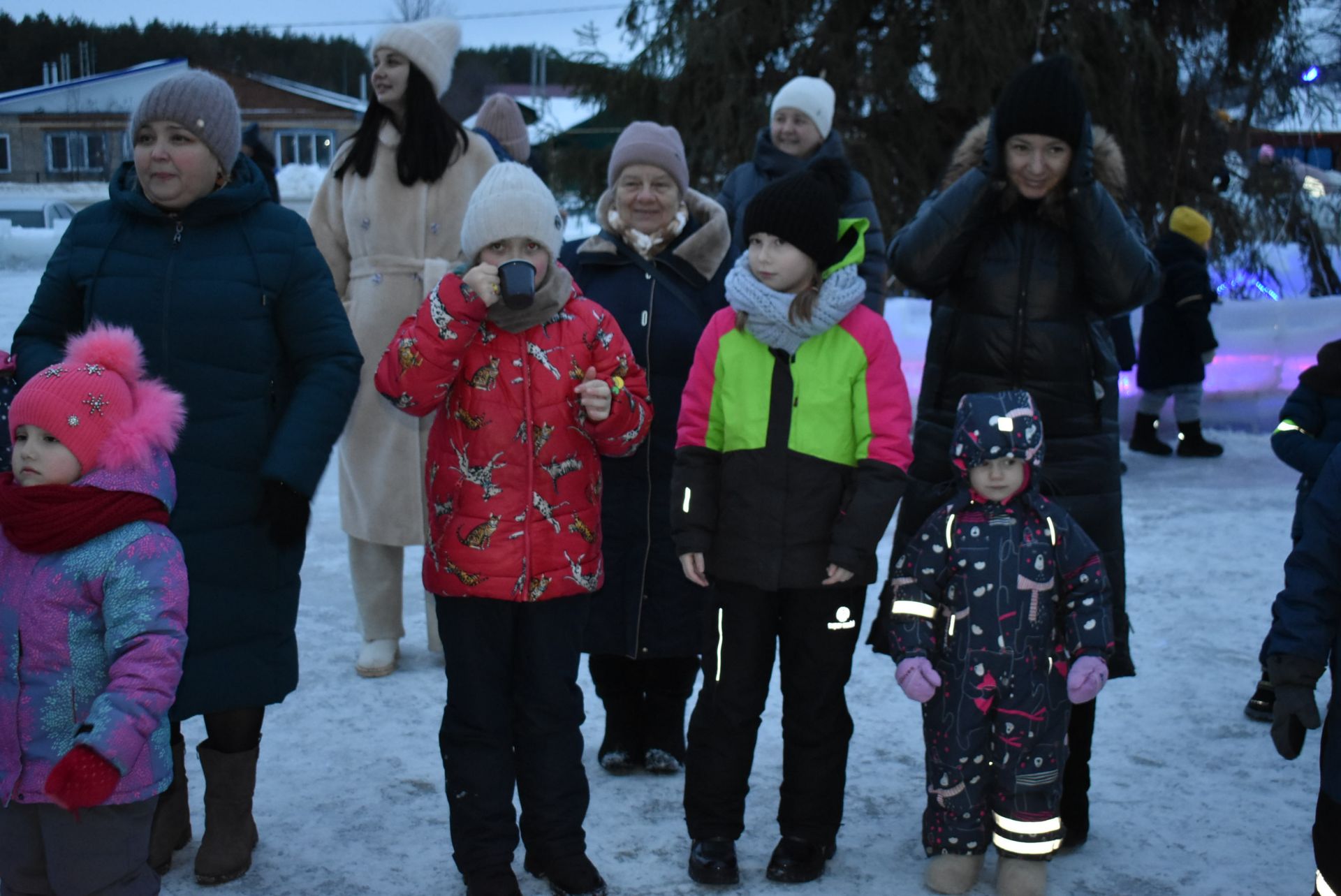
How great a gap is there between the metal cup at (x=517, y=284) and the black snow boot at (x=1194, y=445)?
23.3ft

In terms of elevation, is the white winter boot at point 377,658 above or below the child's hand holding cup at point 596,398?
below

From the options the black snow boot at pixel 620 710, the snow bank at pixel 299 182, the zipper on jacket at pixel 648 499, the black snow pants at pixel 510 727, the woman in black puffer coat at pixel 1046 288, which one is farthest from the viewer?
the snow bank at pixel 299 182

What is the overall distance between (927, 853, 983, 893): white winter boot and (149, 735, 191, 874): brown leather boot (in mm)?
1778

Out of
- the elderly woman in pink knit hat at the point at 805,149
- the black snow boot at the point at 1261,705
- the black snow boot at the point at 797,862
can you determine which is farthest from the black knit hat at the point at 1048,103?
the black snow boot at the point at 1261,705

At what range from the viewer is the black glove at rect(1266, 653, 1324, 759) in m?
2.57

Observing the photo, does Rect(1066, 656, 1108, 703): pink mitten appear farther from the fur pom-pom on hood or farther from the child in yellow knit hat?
the child in yellow knit hat

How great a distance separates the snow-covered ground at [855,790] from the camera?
323cm

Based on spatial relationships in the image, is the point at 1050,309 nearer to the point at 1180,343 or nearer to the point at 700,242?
the point at 700,242

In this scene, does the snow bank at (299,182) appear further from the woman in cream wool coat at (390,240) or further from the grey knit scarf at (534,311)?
the grey knit scarf at (534,311)

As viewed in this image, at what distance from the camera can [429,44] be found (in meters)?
4.32

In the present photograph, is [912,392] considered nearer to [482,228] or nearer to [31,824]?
[482,228]

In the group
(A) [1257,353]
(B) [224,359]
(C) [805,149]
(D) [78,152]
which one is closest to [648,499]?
(B) [224,359]

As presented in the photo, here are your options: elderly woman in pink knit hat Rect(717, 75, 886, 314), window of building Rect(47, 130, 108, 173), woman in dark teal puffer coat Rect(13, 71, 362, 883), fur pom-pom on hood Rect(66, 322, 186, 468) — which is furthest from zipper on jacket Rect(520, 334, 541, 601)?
window of building Rect(47, 130, 108, 173)

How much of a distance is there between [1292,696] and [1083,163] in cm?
127
